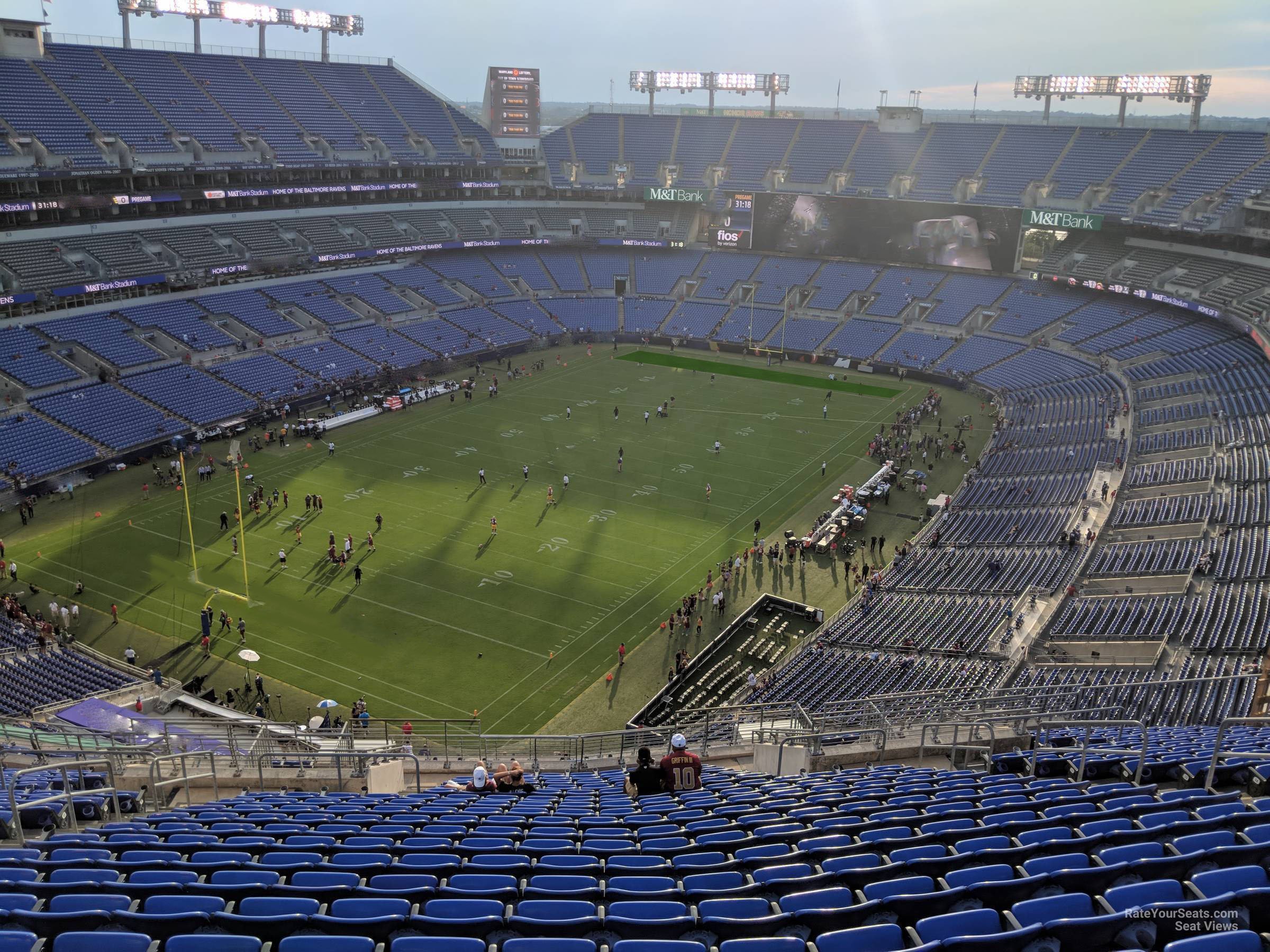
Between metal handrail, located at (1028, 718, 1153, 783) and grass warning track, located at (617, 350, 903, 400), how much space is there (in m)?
44.8

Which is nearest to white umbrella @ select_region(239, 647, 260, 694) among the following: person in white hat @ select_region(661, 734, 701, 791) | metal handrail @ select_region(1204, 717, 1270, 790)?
person in white hat @ select_region(661, 734, 701, 791)

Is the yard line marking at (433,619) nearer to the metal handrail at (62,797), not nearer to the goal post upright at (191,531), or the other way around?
the goal post upright at (191,531)

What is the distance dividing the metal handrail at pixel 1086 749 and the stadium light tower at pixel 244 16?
72919 millimetres

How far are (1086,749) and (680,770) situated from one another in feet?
18.5

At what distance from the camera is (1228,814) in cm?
934

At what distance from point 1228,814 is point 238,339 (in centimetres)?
5665

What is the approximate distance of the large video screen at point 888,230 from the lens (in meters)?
69.9

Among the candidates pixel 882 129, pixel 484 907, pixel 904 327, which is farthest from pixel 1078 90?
pixel 484 907

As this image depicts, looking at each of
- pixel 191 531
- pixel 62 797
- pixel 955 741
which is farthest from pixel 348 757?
pixel 191 531

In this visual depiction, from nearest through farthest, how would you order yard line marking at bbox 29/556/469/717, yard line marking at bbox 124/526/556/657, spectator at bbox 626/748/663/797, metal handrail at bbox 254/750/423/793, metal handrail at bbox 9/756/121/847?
metal handrail at bbox 9/756/121/847 < spectator at bbox 626/748/663/797 < metal handrail at bbox 254/750/423/793 < yard line marking at bbox 29/556/469/717 < yard line marking at bbox 124/526/556/657

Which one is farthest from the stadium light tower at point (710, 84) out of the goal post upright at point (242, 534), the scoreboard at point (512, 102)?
the goal post upright at point (242, 534)

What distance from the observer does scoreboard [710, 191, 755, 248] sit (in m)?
79.5

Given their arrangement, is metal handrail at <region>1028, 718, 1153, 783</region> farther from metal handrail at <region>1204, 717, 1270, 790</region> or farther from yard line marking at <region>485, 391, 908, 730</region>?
yard line marking at <region>485, 391, 908, 730</region>

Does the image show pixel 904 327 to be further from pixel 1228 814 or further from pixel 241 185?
pixel 1228 814
